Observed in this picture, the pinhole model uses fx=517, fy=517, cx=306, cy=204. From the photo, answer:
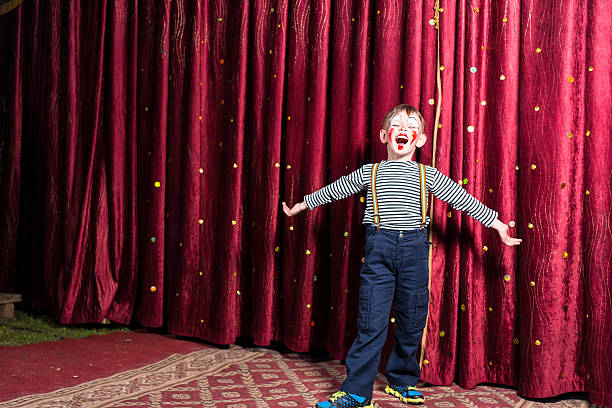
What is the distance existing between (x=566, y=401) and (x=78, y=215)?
2.20 m

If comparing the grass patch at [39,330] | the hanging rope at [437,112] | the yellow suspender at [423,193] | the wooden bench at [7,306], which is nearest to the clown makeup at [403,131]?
the yellow suspender at [423,193]

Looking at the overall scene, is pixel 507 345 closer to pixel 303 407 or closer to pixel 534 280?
pixel 534 280

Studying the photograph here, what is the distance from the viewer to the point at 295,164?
209 cm

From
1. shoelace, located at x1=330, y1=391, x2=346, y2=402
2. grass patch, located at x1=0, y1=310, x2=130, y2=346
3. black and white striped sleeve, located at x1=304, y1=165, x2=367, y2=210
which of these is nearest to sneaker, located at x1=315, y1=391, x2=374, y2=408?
shoelace, located at x1=330, y1=391, x2=346, y2=402

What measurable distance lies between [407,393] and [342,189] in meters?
0.68

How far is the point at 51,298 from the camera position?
8.50 feet

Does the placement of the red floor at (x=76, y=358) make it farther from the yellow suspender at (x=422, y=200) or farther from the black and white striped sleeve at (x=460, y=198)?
the black and white striped sleeve at (x=460, y=198)

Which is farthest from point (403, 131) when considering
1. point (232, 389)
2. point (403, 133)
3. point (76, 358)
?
point (76, 358)

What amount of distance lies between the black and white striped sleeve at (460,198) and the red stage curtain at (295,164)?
0.16 meters

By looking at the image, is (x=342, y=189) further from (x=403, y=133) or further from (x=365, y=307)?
(x=365, y=307)

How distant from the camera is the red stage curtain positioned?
1657 mm

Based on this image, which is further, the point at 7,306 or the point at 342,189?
the point at 7,306

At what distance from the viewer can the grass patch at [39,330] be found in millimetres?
2232

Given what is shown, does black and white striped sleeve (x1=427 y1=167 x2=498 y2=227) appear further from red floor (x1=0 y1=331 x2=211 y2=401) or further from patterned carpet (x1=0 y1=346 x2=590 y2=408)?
red floor (x1=0 y1=331 x2=211 y2=401)
